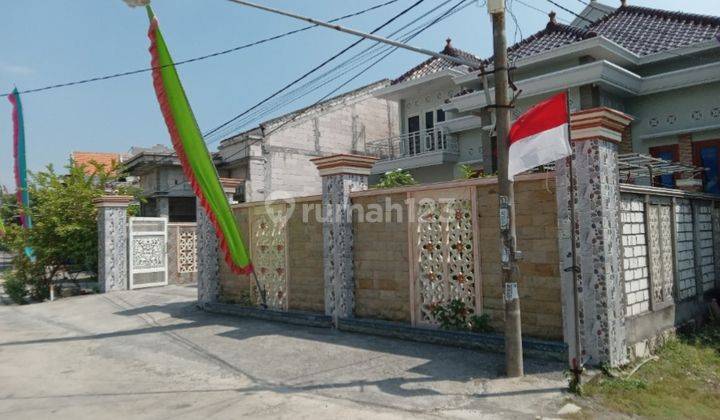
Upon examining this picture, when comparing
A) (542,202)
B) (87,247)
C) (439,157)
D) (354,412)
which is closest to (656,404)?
(542,202)

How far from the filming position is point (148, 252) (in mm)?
14781

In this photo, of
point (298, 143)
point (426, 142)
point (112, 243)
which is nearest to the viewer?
point (112, 243)

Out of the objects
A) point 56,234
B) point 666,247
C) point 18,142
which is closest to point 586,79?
point 666,247

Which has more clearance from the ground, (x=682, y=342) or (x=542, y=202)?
(x=542, y=202)

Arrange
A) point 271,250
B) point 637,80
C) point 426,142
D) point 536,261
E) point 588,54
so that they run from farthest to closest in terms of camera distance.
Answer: point 426,142 → point 588,54 → point 637,80 → point 271,250 → point 536,261

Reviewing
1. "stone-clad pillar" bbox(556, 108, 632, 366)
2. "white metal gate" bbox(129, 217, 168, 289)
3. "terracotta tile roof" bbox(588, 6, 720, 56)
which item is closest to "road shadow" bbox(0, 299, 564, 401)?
"stone-clad pillar" bbox(556, 108, 632, 366)

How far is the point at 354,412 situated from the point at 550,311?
2770mm

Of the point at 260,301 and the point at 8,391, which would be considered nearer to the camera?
the point at 8,391

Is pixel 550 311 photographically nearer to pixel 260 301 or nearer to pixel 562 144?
pixel 562 144

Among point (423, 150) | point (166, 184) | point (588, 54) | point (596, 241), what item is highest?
point (588, 54)

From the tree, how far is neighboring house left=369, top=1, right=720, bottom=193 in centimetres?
1098

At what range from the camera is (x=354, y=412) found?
4.49m

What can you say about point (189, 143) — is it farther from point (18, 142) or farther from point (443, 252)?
point (18, 142)

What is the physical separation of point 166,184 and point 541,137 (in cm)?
1755
